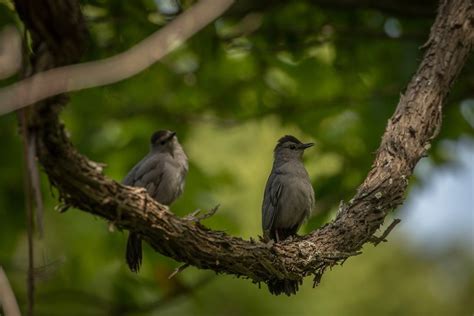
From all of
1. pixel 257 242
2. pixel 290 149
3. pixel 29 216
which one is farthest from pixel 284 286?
pixel 290 149

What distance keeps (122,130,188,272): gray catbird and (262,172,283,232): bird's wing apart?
3.52ft

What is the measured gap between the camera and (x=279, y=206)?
24.6ft

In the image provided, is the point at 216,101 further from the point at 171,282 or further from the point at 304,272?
the point at 304,272

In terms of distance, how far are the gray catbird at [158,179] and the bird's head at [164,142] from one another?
0.05 feet

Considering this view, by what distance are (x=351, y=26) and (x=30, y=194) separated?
21.2 feet

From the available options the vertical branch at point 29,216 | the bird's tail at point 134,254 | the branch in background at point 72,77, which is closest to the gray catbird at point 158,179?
the bird's tail at point 134,254

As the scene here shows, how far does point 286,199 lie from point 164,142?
1.26 metres

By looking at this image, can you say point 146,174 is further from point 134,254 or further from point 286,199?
point 286,199

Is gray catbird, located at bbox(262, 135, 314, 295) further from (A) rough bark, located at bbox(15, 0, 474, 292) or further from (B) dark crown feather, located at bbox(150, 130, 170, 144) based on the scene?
(A) rough bark, located at bbox(15, 0, 474, 292)

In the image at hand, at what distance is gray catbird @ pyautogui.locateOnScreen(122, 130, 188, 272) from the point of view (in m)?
6.30

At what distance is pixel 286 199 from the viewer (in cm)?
748

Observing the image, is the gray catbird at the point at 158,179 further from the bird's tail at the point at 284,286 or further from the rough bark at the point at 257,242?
the rough bark at the point at 257,242

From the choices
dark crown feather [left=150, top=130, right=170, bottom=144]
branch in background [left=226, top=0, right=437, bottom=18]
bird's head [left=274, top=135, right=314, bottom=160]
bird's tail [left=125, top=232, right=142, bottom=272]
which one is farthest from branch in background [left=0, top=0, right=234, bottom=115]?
branch in background [left=226, top=0, right=437, bottom=18]

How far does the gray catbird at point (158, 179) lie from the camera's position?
630cm
